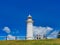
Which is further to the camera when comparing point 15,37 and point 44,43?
point 15,37

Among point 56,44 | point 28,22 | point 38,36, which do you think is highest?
point 28,22

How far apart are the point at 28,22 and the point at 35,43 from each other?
42.7ft

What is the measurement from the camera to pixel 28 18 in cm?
4450

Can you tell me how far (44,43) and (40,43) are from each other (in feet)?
1.78

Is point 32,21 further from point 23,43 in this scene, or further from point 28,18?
point 23,43

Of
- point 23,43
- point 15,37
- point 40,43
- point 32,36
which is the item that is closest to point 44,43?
point 40,43

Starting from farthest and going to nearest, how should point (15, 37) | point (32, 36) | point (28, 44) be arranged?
point (32, 36) → point (15, 37) → point (28, 44)

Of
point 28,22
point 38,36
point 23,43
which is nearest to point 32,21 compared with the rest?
point 28,22

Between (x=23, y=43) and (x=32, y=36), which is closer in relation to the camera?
(x=23, y=43)

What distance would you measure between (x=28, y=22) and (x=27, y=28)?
3.86ft

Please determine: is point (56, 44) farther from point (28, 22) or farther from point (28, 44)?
A: point (28, 22)

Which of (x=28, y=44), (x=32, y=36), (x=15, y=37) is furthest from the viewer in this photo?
(x=32, y=36)

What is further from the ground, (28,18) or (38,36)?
(28,18)

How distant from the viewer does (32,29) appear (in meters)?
44.3
